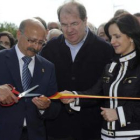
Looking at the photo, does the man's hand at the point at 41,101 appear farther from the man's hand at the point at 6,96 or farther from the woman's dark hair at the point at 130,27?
the woman's dark hair at the point at 130,27

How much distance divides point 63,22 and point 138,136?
1.76 m

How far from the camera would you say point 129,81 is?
3195 millimetres

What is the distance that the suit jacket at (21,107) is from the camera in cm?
326

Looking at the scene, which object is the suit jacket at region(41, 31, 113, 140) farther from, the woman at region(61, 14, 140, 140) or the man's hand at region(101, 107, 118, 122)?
the man's hand at region(101, 107, 118, 122)

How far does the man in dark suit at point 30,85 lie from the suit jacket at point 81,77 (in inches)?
17.0

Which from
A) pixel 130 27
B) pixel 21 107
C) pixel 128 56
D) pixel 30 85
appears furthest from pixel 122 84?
pixel 21 107

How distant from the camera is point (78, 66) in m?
4.00

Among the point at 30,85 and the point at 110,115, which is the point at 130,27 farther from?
the point at 30,85

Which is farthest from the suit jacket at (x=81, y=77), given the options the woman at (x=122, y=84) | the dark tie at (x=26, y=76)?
the dark tie at (x=26, y=76)

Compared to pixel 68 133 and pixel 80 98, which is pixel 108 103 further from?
pixel 68 133

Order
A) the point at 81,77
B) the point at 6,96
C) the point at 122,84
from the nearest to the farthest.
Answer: the point at 6,96
the point at 122,84
the point at 81,77

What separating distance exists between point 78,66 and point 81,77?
15 centimetres

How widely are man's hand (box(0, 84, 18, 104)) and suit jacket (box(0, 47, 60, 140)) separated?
34 cm

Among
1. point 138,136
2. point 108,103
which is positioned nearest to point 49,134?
point 108,103
